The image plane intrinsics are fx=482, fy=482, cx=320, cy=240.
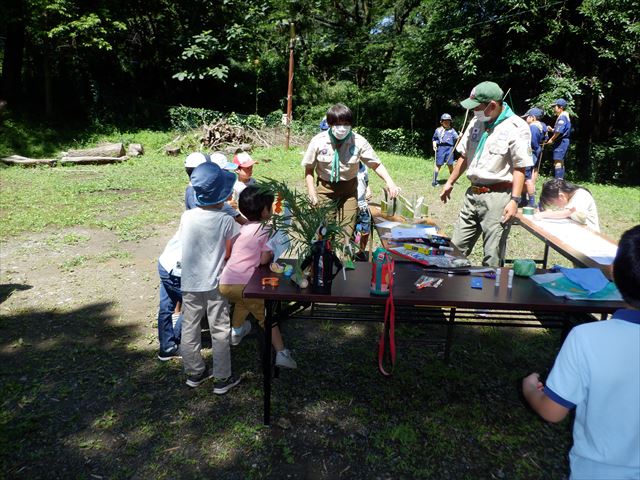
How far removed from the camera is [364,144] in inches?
167

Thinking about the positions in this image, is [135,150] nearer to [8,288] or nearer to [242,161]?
[8,288]

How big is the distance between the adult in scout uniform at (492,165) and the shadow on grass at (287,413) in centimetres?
87

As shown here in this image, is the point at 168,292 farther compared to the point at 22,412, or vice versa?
the point at 168,292

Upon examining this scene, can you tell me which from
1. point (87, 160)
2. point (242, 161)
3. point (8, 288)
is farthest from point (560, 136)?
point (87, 160)

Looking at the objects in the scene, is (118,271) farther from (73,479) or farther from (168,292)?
(73,479)

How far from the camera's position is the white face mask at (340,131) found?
4.00 m

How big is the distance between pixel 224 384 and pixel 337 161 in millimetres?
2096

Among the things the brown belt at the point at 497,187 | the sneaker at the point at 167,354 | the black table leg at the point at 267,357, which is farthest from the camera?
the brown belt at the point at 497,187

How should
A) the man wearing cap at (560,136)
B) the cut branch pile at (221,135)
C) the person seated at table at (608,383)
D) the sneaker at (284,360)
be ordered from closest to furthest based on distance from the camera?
1. the person seated at table at (608,383)
2. the sneaker at (284,360)
3. the man wearing cap at (560,136)
4. the cut branch pile at (221,135)

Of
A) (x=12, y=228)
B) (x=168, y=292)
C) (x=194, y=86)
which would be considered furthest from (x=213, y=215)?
(x=194, y=86)

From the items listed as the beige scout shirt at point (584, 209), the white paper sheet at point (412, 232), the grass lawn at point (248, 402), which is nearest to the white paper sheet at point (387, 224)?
the white paper sheet at point (412, 232)

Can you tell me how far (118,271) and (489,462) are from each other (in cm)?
418

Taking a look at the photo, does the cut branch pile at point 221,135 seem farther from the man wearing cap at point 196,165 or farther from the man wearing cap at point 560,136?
the man wearing cap at point 196,165

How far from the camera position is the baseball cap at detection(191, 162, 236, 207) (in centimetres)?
281
